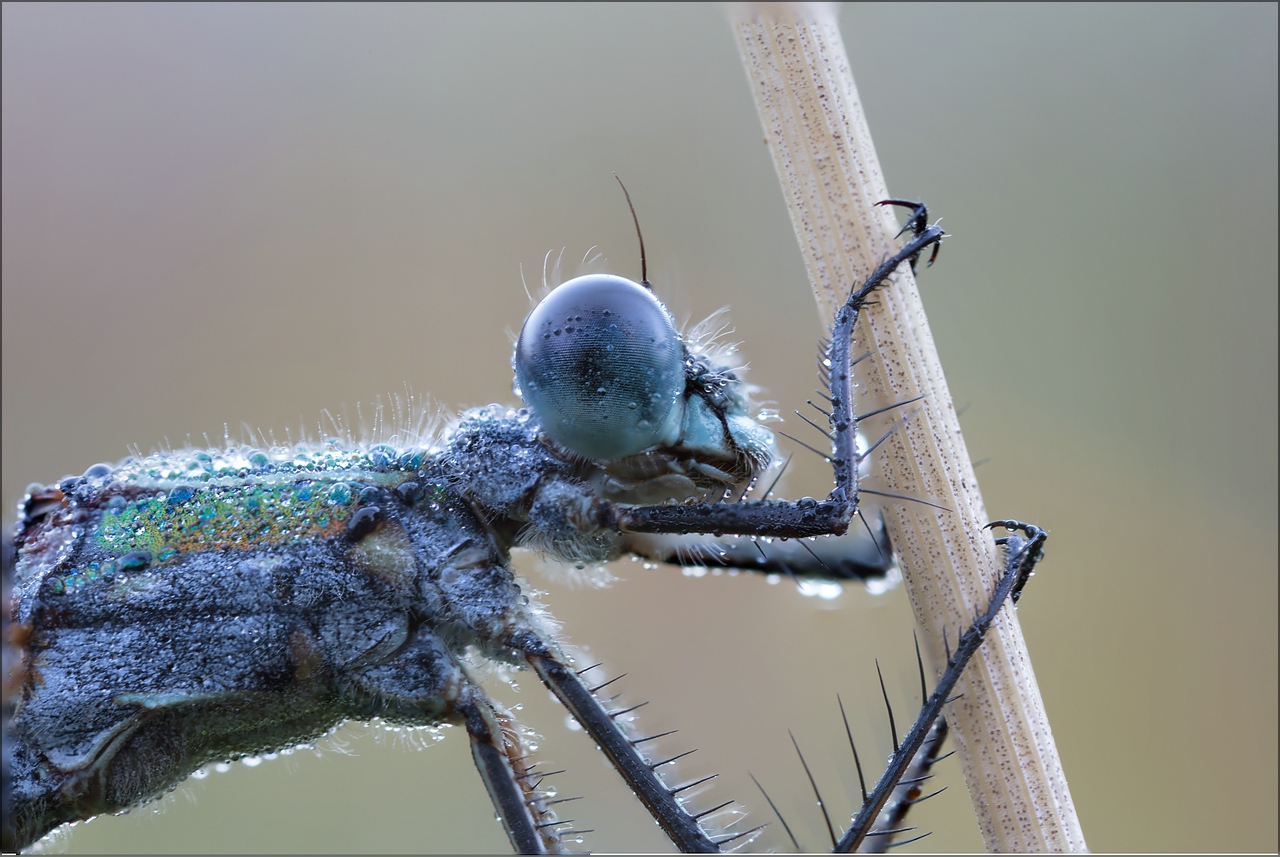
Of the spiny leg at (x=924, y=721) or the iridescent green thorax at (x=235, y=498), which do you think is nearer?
the spiny leg at (x=924, y=721)

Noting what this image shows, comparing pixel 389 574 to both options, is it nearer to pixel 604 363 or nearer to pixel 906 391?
pixel 604 363

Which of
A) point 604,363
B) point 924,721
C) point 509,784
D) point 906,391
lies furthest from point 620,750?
point 906,391

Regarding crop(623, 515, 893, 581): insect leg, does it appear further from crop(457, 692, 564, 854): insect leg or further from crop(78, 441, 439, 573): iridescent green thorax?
crop(78, 441, 439, 573): iridescent green thorax

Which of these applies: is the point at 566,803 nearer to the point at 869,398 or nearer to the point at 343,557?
the point at 343,557

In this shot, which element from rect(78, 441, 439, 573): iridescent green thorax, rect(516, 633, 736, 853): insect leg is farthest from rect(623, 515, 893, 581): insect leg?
rect(78, 441, 439, 573): iridescent green thorax

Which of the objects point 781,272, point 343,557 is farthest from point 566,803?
point 781,272

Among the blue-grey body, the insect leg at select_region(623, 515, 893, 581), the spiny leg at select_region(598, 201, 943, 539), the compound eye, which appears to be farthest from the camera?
the insect leg at select_region(623, 515, 893, 581)

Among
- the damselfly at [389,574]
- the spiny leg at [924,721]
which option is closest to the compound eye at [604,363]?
the damselfly at [389,574]

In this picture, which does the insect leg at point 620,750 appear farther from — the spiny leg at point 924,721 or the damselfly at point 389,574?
the spiny leg at point 924,721
